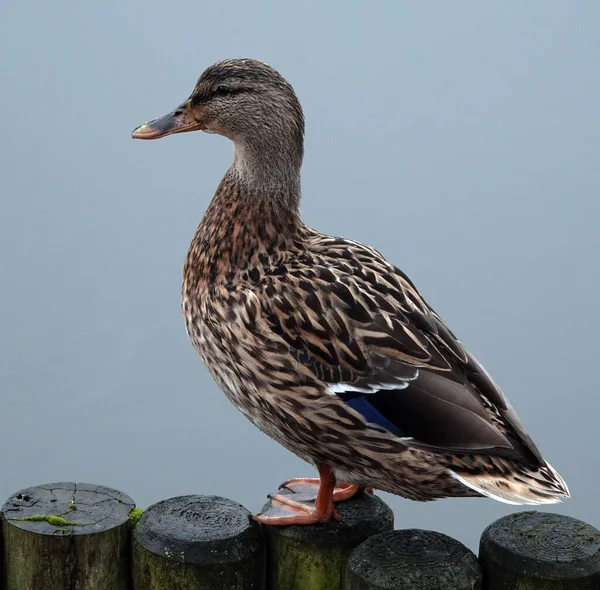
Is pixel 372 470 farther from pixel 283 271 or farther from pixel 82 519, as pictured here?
pixel 82 519

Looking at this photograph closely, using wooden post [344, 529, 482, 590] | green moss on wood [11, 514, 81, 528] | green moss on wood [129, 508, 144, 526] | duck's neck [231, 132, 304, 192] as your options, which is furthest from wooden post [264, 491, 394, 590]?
duck's neck [231, 132, 304, 192]

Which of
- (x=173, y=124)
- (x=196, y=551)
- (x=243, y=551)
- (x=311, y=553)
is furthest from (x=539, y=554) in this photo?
(x=173, y=124)

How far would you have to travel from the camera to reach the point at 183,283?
2883 mm

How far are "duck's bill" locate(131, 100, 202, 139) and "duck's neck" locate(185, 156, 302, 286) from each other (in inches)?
5.8

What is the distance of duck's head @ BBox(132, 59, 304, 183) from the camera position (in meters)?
2.65

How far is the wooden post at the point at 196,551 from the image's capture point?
250 cm

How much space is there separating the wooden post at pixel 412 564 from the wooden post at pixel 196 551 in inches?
10.7

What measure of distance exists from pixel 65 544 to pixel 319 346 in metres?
0.81

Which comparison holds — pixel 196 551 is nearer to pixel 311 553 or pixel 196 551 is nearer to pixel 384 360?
pixel 311 553

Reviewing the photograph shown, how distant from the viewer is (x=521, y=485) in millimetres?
2527

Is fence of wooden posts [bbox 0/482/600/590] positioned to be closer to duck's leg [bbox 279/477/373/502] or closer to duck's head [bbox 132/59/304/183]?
duck's leg [bbox 279/477/373/502]

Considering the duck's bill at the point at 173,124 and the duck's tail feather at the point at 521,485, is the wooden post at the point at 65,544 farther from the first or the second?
the duck's bill at the point at 173,124

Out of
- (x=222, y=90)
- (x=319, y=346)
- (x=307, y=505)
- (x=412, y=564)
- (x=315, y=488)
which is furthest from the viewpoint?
(x=315, y=488)

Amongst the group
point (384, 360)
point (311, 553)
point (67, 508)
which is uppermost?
point (384, 360)
